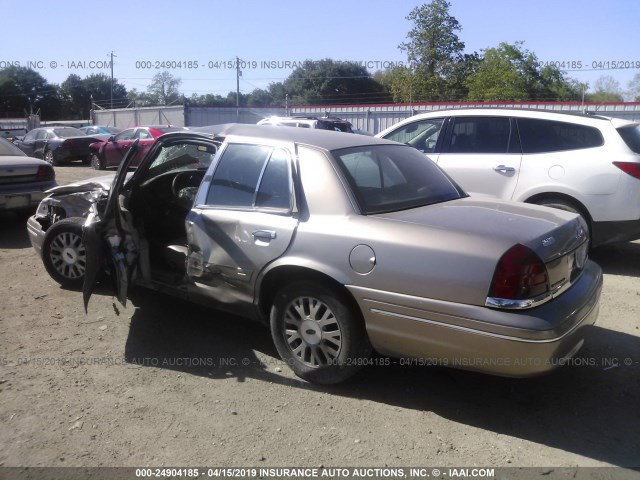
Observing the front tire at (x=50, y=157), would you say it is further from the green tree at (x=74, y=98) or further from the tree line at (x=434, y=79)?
the green tree at (x=74, y=98)

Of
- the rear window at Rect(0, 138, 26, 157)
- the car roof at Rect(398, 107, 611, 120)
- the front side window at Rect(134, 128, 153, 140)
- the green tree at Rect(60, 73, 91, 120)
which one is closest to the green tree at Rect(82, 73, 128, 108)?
the green tree at Rect(60, 73, 91, 120)

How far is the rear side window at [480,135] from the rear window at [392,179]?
242cm

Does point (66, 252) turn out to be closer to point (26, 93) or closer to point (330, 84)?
point (330, 84)

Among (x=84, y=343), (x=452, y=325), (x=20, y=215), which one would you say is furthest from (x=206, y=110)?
(x=452, y=325)

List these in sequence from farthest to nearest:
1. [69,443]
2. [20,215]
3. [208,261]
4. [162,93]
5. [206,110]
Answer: [162,93]
[206,110]
[20,215]
[208,261]
[69,443]

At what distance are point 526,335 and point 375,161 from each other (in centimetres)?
178

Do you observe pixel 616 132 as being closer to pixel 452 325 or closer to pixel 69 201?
pixel 452 325

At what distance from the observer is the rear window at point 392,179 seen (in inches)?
150

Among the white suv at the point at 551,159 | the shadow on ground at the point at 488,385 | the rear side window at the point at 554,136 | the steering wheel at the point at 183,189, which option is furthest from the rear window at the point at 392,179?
the rear side window at the point at 554,136

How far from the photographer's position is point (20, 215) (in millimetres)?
9562

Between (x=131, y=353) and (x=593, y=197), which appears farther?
(x=593, y=197)

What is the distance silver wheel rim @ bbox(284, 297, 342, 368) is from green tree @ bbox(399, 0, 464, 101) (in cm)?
3610

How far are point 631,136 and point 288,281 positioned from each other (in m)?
4.57

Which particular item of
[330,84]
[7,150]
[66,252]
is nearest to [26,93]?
[330,84]
